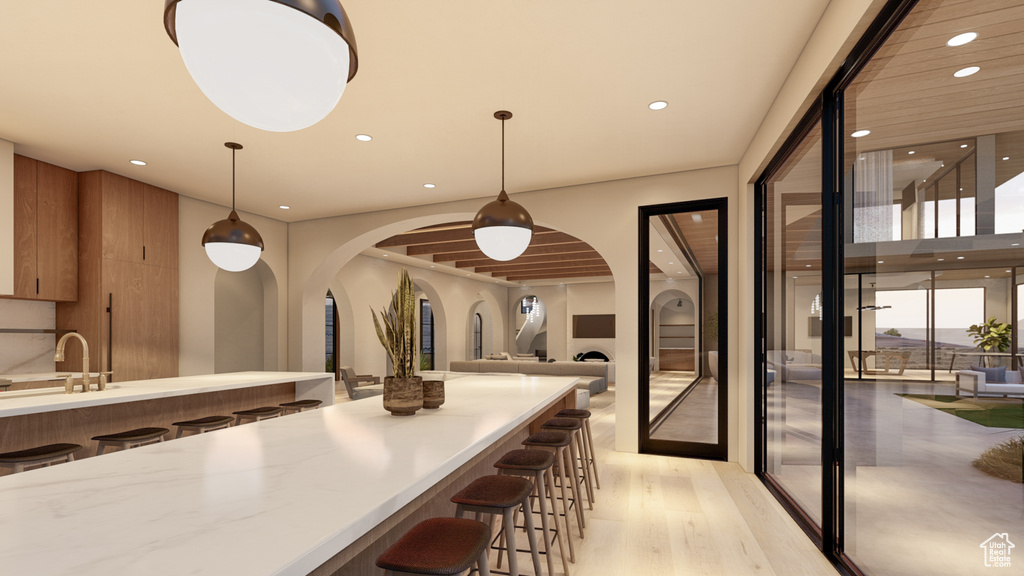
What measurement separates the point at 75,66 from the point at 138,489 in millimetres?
2864

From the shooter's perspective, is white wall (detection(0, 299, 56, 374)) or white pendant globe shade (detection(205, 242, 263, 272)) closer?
white pendant globe shade (detection(205, 242, 263, 272))

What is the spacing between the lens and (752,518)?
10.2 feet

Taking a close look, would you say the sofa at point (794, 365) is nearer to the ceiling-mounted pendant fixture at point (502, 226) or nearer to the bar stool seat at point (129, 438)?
the ceiling-mounted pendant fixture at point (502, 226)

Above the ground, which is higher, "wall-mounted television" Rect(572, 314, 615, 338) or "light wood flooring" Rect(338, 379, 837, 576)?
"wall-mounted television" Rect(572, 314, 615, 338)

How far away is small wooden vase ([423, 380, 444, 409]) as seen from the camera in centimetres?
242

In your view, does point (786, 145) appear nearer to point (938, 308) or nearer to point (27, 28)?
point (938, 308)

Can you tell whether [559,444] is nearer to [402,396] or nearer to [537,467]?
[537,467]

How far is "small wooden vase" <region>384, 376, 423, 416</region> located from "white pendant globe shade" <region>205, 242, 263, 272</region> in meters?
2.13

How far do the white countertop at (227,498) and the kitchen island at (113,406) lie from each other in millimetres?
1419

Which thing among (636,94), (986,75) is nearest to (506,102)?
(636,94)

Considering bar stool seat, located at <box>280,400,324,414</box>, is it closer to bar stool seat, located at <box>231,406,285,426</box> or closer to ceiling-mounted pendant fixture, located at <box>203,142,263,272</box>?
bar stool seat, located at <box>231,406,285,426</box>

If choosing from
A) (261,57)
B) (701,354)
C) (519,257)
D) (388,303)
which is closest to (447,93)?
(261,57)

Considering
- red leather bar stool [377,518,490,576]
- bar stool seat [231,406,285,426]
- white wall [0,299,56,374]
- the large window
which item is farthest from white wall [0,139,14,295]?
the large window

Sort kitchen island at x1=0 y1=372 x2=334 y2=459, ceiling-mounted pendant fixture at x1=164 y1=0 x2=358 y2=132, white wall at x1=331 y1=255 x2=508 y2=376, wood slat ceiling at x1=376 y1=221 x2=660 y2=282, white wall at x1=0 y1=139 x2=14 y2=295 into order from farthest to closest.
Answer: white wall at x1=331 y1=255 x2=508 y2=376, wood slat ceiling at x1=376 y1=221 x2=660 y2=282, white wall at x1=0 y1=139 x2=14 y2=295, kitchen island at x1=0 y1=372 x2=334 y2=459, ceiling-mounted pendant fixture at x1=164 y1=0 x2=358 y2=132
